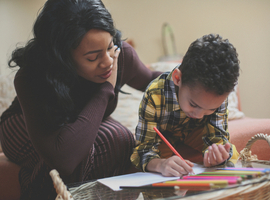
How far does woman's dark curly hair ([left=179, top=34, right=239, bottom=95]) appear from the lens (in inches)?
27.0

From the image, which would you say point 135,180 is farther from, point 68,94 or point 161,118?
point 68,94

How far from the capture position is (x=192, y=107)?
29.9 inches

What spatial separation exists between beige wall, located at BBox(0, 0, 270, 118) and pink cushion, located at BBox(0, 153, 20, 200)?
47.6 inches

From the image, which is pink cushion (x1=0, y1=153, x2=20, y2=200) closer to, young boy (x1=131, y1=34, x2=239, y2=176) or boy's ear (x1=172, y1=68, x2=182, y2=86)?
young boy (x1=131, y1=34, x2=239, y2=176)

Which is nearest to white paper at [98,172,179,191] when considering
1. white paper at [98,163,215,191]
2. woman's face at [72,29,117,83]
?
white paper at [98,163,215,191]

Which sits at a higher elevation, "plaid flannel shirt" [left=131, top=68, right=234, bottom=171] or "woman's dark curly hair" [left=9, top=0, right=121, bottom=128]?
"woman's dark curly hair" [left=9, top=0, right=121, bottom=128]

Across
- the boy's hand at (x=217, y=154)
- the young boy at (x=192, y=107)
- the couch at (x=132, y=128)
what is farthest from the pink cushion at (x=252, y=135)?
the boy's hand at (x=217, y=154)

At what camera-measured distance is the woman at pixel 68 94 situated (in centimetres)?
82

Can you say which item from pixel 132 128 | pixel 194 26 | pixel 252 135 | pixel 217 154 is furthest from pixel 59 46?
pixel 194 26

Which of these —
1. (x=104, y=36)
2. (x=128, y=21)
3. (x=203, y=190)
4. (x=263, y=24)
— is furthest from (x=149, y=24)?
(x=203, y=190)

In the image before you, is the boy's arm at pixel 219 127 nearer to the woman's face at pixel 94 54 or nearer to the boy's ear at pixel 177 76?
the boy's ear at pixel 177 76

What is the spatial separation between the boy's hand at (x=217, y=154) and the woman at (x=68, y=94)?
1.22 ft

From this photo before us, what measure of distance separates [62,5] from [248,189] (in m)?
0.76

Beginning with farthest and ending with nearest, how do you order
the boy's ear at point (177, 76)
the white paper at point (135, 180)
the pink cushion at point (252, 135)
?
the pink cushion at point (252, 135) < the boy's ear at point (177, 76) < the white paper at point (135, 180)
